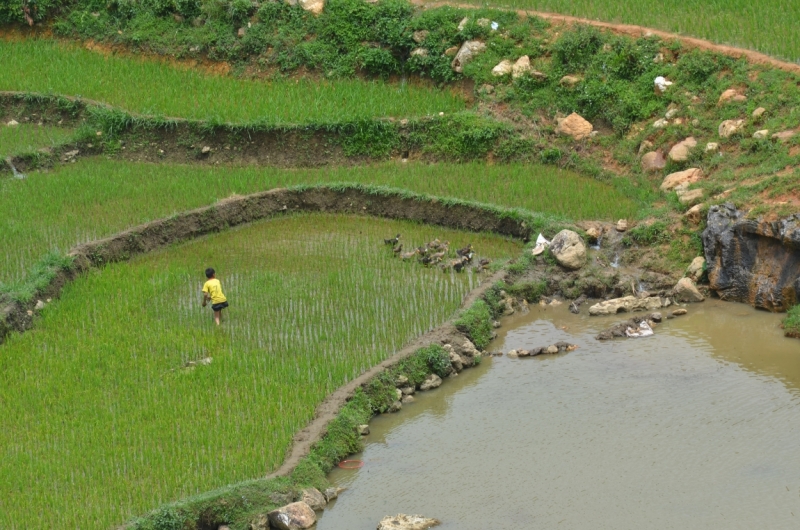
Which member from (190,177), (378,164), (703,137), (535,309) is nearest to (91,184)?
(190,177)

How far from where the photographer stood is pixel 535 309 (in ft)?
38.6

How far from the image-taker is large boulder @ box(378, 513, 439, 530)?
7.57 meters

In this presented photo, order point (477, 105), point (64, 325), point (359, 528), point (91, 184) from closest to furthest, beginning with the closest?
point (359, 528)
point (64, 325)
point (91, 184)
point (477, 105)

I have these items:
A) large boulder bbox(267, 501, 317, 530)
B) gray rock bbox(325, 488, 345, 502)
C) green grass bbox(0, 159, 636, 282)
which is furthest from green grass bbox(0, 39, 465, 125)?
large boulder bbox(267, 501, 317, 530)

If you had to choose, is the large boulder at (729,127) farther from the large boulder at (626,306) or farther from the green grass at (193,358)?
the large boulder at (626,306)

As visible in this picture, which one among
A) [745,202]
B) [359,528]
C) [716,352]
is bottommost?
[359,528]

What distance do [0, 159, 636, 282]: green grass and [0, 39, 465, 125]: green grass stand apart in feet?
3.78

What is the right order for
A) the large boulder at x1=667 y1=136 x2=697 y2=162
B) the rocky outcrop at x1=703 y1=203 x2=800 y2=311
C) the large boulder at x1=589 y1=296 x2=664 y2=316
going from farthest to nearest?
the large boulder at x1=667 y1=136 x2=697 y2=162
the large boulder at x1=589 y1=296 x2=664 y2=316
the rocky outcrop at x1=703 y1=203 x2=800 y2=311

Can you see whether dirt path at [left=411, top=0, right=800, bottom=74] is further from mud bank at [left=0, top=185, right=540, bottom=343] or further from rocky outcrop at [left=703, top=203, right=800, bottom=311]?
mud bank at [left=0, top=185, right=540, bottom=343]

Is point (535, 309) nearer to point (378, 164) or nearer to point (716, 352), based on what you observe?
point (716, 352)

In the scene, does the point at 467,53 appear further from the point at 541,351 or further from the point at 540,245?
the point at 541,351

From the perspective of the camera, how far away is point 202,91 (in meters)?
18.2

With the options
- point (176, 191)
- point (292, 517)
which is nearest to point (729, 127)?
point (176, 191)

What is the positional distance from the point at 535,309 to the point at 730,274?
6.62 feet
